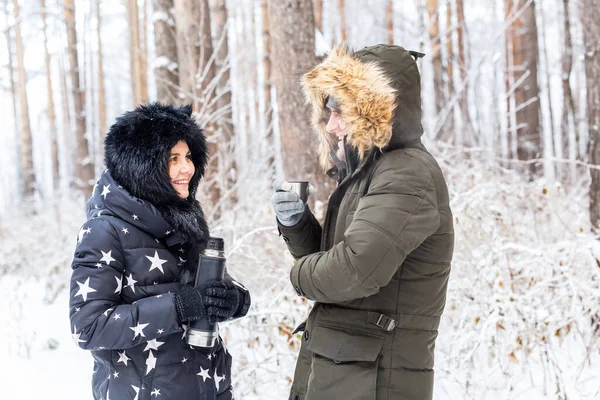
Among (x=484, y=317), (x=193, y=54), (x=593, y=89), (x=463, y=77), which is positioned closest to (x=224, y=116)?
(x=193, y=54)

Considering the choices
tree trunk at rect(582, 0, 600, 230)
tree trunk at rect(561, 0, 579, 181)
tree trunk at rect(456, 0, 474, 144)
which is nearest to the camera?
tree trunk at rect(582, 0, 600, 230)

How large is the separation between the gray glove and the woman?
333 mm

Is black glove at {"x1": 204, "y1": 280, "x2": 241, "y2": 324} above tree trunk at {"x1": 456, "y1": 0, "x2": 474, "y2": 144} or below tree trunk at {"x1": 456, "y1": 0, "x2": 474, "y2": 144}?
below

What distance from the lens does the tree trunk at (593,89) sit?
Answer: 169 inches

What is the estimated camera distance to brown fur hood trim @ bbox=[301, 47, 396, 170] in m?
1.80

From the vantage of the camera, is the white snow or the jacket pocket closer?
the jacket pocket

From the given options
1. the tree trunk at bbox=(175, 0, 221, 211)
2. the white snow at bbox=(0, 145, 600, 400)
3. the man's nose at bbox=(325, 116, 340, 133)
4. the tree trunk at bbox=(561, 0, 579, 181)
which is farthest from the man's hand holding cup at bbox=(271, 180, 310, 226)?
the tree trunk at bbox=(561, 0, 579, 181)

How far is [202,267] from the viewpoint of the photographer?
198cm

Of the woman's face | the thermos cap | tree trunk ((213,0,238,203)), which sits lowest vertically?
the thermos cap

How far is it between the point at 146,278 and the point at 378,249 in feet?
2.89

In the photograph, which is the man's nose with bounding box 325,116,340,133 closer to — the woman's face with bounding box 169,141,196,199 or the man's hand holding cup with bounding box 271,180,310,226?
the man's hand holding cup with bounding box 271,180,310,226

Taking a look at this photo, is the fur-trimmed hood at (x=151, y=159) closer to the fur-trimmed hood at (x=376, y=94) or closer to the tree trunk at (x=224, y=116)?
the fur-trimmed hood at (x=376, y=94)

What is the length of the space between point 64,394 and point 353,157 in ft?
11.2

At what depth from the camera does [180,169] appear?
217 cm
